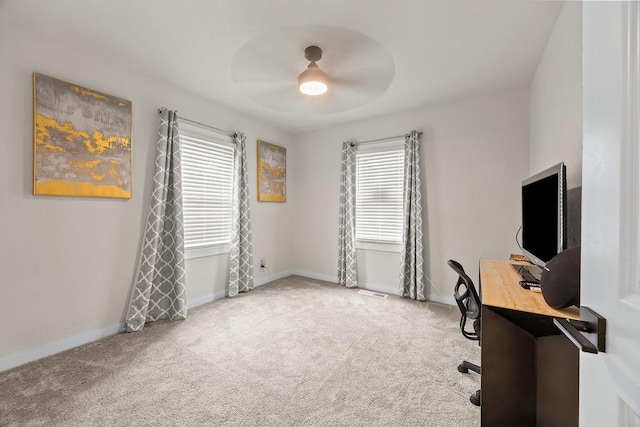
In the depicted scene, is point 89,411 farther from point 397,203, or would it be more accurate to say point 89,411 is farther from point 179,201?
point 397,203

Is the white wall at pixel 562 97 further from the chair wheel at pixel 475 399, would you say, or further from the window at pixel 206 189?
the window at pixel 206 189

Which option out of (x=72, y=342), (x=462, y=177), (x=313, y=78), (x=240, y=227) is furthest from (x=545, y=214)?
(x=72, y=342)

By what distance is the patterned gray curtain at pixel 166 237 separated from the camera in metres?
2.69

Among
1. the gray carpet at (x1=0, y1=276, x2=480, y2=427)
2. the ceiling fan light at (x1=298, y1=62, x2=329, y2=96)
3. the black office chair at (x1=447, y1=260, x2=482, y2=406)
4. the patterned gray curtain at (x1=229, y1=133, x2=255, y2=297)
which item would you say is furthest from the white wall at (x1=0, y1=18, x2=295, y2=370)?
the black office chair at (x1=447, y1=260, x2=482, y2=406)

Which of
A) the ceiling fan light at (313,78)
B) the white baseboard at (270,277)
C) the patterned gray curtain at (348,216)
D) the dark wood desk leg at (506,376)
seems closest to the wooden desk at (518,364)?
the dark wood desk leg at (506,376)

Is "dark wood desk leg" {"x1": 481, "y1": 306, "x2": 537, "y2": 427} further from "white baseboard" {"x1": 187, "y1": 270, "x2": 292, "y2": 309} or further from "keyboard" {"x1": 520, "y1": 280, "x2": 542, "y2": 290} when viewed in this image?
"white baseboard" {"x1": 187, "y1": 270, "x2": 292, "y2": 309}

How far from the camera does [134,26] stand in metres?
2.01

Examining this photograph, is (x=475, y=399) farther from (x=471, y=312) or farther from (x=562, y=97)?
(x=562, y=97)

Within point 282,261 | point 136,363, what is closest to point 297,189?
point 282,261

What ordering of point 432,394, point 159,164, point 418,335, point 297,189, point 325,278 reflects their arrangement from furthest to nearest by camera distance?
point 297,189 → point 325,278 → point 159,164 → point 418,335 → point 432,394

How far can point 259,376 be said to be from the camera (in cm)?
190

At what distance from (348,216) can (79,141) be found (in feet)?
10.3

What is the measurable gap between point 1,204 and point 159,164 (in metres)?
1.14

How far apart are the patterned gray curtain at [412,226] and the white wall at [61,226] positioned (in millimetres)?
2849
